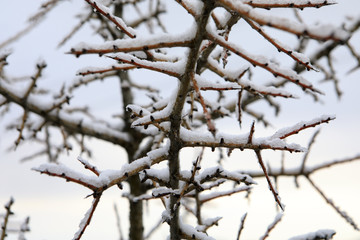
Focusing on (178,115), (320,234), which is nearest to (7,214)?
(178,115)

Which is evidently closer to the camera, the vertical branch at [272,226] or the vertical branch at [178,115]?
the vertical branch at [178,115]

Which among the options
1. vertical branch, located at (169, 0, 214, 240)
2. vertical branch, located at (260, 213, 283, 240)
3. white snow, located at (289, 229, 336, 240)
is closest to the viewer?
vertical branch, located at (169, 0, 214, 240)

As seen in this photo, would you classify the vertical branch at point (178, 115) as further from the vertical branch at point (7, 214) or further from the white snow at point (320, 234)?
the vertical branch at point (7, 214)

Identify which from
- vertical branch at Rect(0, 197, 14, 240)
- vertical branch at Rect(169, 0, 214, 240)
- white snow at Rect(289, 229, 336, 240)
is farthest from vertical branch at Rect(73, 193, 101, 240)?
vertical branch at Rect(0, 197, 14, 240)

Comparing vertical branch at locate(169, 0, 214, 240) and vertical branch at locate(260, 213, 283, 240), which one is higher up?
vertical branch at locate(169, 0, 214, 240)

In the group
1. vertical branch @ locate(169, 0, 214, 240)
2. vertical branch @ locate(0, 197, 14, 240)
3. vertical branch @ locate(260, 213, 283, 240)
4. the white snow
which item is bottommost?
the white snow

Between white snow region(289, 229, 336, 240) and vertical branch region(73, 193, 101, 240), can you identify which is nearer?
vertical branch region(73, 193, 101, 240)

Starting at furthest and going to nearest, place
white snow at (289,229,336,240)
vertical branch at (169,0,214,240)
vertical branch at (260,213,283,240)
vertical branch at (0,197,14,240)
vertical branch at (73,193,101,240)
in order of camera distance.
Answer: vertical branch at (0,197,14,240)
vertical branch at (260,213,283,240)
white snow at (289,229,336,240)
vertical branch at (73,193,101,240)
vertical branch at (169,0,214,240)

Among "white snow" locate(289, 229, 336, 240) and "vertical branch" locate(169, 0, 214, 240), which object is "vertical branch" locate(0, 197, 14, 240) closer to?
"vertical branch" locate(169, 0, 214, 240)

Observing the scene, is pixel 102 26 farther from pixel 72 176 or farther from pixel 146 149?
pixel 72 176

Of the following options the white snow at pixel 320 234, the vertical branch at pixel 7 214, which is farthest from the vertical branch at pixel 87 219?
the vertical branch at pixel 7 214

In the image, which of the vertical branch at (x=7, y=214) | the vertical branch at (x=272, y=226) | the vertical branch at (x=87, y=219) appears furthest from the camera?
A: the vertical branch at (x=7, y=214)

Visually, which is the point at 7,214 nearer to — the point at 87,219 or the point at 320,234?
the point at 87,219

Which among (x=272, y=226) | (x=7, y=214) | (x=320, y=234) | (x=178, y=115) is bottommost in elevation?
(x=320, y=234)
